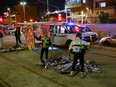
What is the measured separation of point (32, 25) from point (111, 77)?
11.5 metres

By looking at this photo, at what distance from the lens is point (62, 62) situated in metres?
13.1

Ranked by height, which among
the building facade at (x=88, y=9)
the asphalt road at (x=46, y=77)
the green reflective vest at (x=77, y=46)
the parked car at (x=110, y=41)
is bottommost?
the asphalt road at (x=46, y=77)

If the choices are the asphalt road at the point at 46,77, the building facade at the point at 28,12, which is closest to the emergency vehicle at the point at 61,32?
the asphalt road at the point at 46,77

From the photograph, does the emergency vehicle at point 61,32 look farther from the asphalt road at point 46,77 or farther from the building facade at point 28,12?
the building facade at point 28,12

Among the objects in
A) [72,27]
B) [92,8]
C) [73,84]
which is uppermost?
[92,8]

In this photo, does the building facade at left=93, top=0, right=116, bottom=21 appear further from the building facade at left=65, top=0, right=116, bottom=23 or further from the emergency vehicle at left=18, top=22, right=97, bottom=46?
the emergency vehicle at left=18, top=22, right=97, bottom=46

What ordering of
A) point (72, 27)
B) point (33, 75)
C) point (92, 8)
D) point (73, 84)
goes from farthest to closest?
point (92, 8)
point (72, 27)
point (33, 75)
point (73, 84)

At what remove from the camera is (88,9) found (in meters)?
52.9

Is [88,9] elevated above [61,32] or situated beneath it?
elevated above

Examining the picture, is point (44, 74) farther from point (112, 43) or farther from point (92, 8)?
point (92, 8)

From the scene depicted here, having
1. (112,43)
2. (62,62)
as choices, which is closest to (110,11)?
(112,43)

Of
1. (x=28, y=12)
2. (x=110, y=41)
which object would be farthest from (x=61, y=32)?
(x=28, y=12)

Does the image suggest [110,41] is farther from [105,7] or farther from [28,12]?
[28,12]

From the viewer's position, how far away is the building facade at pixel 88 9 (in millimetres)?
46438
